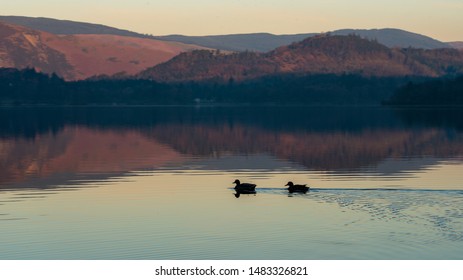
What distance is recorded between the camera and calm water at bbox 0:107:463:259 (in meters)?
32.2

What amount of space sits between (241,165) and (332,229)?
3076 centimetres

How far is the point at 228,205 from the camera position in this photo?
4288 centimetres

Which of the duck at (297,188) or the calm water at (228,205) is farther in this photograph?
the duck at (297,188)

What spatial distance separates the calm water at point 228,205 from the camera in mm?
32188

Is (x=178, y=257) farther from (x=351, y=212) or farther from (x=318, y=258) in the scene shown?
(x=351, y=212)

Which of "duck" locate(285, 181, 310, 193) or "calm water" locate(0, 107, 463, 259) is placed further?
"duck" locate(285, 181, 310, 193)

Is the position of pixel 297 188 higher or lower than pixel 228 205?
higher

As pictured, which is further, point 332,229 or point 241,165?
point 241,165

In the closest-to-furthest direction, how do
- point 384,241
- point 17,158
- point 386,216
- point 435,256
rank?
point 435,256 → point 384,241 → point 386,216 → point 17,158

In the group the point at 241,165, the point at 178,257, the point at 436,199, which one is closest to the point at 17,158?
the point at 241,165

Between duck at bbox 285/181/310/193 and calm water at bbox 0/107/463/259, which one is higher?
duck at bbox 285/181/310/193

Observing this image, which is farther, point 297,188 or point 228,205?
point 297,188

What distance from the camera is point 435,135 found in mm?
103500

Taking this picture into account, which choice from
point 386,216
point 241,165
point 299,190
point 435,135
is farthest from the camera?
point 435,135
